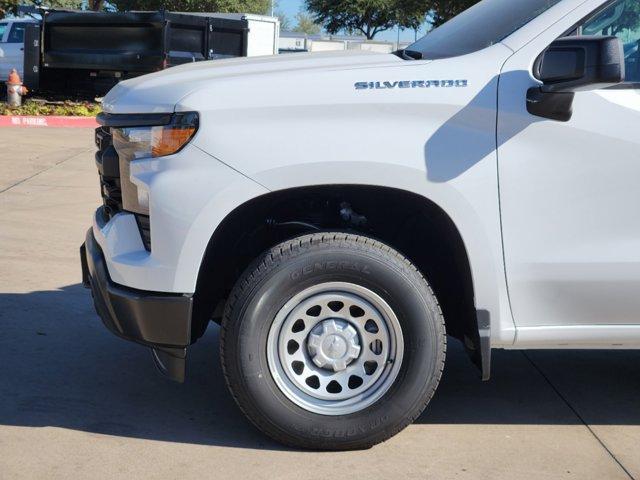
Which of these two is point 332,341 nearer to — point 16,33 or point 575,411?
point 575,411

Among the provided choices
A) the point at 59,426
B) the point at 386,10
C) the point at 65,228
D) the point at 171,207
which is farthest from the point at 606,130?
the point at 386,10

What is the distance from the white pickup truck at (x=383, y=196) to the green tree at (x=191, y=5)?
4703cm

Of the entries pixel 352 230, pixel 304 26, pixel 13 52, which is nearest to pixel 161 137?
pixel 352 230

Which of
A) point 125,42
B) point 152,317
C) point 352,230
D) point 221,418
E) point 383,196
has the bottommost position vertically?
point 221,418

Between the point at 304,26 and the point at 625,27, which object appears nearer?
the point at 625,27

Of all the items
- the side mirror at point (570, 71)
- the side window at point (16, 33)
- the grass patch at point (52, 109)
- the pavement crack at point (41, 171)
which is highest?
the side window at point (16, 33)

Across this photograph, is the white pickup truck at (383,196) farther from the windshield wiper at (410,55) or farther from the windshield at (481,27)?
the windshield wiper at (410,55)

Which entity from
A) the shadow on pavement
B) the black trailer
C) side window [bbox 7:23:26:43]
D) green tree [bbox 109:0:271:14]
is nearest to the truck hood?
the shadow on pavement

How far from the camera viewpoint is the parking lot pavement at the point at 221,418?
409 cm

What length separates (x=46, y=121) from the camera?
61.1 ft

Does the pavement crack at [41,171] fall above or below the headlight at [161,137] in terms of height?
below

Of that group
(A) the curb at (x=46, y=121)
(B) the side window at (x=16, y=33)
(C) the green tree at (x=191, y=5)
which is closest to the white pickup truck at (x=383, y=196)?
(A) the curb at (x=46, y=121)

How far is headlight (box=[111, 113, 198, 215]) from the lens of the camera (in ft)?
13.1

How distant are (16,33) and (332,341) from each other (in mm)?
23371
